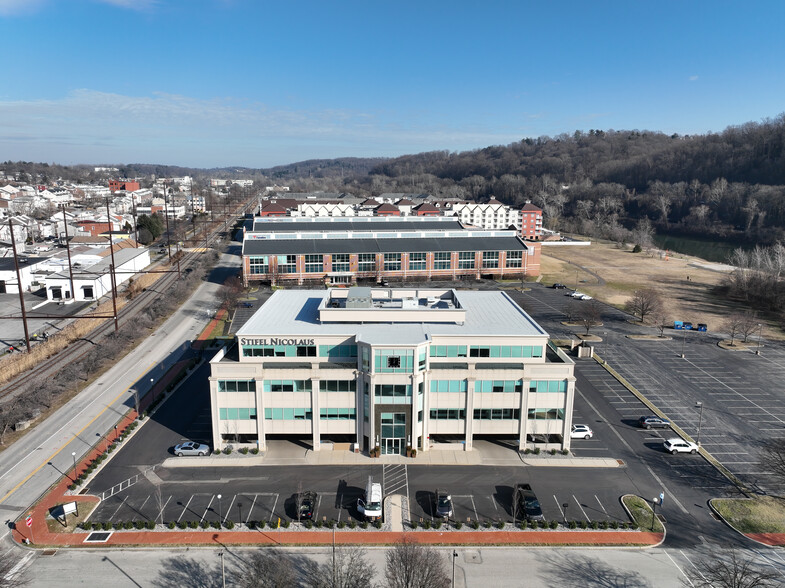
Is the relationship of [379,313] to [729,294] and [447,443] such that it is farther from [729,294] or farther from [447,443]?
[729,294]

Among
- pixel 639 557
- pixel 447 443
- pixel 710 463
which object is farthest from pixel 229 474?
pixel 710 463

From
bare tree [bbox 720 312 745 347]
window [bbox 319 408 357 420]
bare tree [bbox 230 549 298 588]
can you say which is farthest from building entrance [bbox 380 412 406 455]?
bare tree [bbox 720 312 745 347]

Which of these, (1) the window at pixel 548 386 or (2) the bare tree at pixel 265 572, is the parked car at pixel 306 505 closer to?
(2) the bare tree at pixel 265 572

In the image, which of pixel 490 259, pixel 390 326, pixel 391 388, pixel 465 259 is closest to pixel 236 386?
pixel 391 388

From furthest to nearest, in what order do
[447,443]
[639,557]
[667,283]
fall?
1. [667,283]
2. [447,443]
3. [639,557]

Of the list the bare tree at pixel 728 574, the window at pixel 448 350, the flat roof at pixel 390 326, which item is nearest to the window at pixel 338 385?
the flat roof at pixel 390 326

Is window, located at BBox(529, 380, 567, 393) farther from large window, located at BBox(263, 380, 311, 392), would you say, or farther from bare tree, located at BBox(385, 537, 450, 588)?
large window, located at BBox(263, 380, 311, 392)
